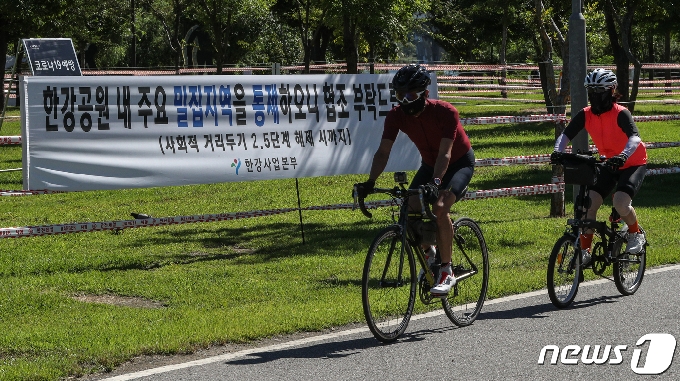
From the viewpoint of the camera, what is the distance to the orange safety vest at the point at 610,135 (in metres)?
8.83

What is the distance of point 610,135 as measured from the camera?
29.2ft

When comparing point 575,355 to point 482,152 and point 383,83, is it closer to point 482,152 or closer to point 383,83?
point 383,83

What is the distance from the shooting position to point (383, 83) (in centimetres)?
1245

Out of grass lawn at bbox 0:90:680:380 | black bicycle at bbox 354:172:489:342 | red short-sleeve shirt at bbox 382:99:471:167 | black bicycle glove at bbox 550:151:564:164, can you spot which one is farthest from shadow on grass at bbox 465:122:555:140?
black bicycle at bbox 354:172:489:342

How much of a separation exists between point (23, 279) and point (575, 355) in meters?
5.57

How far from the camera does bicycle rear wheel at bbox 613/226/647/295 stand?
349 inches

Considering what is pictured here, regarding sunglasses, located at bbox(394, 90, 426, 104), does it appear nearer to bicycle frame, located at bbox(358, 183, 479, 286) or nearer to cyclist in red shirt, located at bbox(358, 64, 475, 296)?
cyclist in red shirt, located at bbox(358, 64, 475, 296)

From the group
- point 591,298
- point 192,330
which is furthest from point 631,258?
point 192,330

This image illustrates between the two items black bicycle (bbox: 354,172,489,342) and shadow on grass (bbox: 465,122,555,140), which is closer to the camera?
black bicycle (bbox: 354,172,489,342)

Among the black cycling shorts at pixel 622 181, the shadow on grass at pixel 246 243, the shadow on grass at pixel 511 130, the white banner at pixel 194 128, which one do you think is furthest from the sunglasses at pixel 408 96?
the shadow on grass at pixel 511 130

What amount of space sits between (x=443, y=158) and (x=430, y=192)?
1.10ft

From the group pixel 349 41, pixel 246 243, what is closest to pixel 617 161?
pixel 246 243

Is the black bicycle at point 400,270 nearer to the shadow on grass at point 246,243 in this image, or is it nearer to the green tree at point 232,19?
the shadow on grass at point 246,243

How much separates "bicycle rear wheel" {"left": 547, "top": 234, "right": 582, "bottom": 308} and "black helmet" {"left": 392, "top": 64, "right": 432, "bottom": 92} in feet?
6.42
